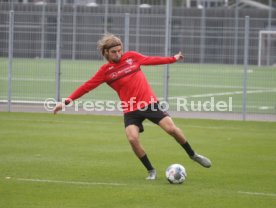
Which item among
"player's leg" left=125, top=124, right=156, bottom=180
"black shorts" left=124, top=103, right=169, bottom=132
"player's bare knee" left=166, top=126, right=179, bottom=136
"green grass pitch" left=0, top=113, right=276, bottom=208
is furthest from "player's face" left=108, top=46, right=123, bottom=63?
"green grass pitch" left=0, top=113, right=276, bottom=208

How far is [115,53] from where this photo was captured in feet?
36.9

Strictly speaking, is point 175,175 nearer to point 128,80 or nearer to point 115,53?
point 128,80

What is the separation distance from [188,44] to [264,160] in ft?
38.4

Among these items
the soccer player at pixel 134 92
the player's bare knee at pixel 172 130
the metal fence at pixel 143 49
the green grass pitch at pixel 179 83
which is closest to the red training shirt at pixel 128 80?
the soccer player at pixel 134 92

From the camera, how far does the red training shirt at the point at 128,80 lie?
11375 millimetres

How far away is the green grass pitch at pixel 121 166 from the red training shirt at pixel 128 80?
114cm

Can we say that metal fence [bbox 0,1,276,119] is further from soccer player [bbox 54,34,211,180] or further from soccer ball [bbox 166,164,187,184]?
soccer ball [bbox 166,164,187,184]

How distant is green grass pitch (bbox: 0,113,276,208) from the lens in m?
9.84

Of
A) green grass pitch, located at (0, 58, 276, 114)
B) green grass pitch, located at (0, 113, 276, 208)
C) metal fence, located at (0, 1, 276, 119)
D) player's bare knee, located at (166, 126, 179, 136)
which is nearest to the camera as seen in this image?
green grass pitch, located at (0, 113, 276, 208)

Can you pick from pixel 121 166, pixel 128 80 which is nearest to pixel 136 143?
pixel 128 80

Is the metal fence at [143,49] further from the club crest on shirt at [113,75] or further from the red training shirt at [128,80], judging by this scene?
the club crest on shirt at [113,75]

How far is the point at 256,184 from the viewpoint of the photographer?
11102 mm

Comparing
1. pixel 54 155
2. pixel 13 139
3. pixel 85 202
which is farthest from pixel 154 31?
pixel 85 202

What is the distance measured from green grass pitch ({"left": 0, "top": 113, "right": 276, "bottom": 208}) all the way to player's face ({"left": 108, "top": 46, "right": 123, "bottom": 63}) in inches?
67.7
